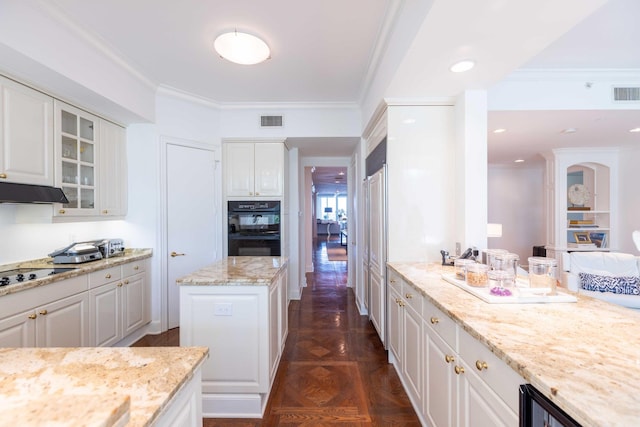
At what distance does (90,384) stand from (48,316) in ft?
6.03

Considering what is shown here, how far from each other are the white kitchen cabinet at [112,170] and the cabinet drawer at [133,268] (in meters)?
0.58

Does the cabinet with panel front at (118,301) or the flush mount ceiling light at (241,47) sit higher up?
the flush mount ceiling light at (241,47)

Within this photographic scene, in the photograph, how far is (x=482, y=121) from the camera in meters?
2.29

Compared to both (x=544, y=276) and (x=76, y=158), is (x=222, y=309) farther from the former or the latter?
(x=76, y=158)

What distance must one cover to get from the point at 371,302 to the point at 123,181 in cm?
310

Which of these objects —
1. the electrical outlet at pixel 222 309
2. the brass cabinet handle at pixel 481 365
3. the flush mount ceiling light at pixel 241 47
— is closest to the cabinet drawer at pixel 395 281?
the brass cabinet handle at pixel 481 365

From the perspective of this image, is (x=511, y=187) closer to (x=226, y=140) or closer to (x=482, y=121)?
(x=482, y=121)

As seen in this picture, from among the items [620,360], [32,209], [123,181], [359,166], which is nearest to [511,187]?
[359,166]

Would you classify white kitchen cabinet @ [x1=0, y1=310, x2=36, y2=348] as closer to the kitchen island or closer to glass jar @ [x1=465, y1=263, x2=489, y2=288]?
the kitchen island

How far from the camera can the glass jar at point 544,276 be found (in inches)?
54.9

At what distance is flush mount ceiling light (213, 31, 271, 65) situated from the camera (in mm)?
2014

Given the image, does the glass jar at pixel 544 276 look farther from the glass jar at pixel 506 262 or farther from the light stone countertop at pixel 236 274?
the light stone countertop at pixel 236 274

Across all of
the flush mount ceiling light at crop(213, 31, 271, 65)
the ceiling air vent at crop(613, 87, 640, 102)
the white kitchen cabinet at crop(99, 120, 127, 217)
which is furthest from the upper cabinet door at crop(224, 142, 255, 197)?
the ceiling air vent at crop(613, 87, 640, 102)

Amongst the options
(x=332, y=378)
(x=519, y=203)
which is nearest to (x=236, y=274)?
(x=332, y=378)
